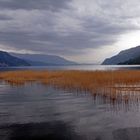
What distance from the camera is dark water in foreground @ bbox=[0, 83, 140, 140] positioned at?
765 inches

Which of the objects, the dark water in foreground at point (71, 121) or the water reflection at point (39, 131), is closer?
the water reflection at point (39, 131)

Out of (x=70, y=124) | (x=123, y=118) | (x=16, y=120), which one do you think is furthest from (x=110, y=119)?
(x=16, y=120)

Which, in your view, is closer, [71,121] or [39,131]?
[39,131]

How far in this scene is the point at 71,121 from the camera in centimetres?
2389

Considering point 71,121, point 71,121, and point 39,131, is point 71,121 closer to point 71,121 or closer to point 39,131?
point 71,121

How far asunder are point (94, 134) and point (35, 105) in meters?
14.3

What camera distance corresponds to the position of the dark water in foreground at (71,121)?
19422mm

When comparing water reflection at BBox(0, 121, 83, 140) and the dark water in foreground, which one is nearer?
A: water reflection at BBox(0, 121, 83, 140)

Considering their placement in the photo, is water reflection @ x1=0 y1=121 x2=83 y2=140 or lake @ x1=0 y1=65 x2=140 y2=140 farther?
lake @ x1=0 y1=65 x2=140 y2=140

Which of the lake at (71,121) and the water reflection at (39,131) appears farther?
the lake at (71,121)

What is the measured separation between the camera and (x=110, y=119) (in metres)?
24.3

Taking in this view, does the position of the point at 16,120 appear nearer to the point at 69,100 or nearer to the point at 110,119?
the point at 110,119

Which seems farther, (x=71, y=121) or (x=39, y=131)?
(x=71, y=121)

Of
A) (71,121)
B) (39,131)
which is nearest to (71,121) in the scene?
(71,121)
